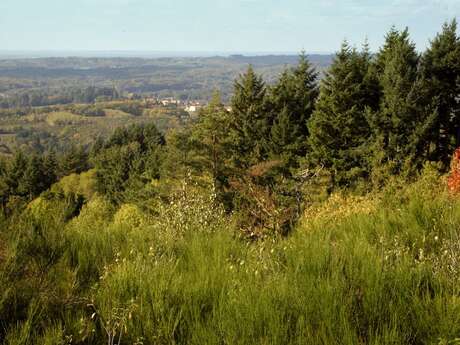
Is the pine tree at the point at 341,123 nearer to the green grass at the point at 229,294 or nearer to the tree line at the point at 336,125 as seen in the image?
the tree line at the point at 336,125

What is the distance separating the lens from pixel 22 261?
3076 millimetres

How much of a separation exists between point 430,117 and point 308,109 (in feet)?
38.1

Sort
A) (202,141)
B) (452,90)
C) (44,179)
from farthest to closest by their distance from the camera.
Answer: (44,179) → (452,90) → (202,141)

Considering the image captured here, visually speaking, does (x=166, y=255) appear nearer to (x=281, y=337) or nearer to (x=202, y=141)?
(x=281, y=337)

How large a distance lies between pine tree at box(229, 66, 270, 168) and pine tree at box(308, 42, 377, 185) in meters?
6.45

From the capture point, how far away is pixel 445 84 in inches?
1419

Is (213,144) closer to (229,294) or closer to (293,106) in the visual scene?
(293,106)

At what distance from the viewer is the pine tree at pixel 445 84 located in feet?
117

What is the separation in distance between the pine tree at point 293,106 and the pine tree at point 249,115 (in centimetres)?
109

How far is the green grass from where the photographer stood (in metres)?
2.19

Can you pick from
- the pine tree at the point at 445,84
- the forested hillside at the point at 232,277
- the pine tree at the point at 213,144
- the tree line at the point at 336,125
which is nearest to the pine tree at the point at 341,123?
the tree line at the point at 336,125

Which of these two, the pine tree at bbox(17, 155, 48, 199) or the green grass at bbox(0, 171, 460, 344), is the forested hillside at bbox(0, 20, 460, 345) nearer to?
the green grass at bbox(0, 171, 460, 344)

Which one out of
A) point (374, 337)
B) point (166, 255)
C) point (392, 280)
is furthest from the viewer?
point (166, 255)

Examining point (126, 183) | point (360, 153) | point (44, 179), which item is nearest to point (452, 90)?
point (360, 153)
